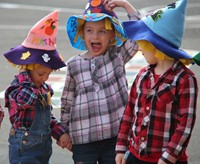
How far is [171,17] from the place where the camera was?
126 inches

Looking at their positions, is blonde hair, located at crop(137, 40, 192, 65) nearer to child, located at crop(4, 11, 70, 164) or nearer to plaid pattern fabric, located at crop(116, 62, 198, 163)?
plaid pattern fabric, located at crop(116, 62, 198, 163)

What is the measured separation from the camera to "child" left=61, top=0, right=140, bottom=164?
3.85 meters

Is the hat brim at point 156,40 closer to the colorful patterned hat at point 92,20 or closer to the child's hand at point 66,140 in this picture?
the colorful patterned hat at point 92,20

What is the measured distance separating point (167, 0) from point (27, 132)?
50.4ft

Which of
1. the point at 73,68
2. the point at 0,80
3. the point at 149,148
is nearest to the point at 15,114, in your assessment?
the point at 73,68

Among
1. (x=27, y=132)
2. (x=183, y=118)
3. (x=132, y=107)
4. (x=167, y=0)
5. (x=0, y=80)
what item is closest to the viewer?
(x=183, y=118)

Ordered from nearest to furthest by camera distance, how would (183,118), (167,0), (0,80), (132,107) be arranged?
(183,118)
(132,107)
(0,80)
(167,0)

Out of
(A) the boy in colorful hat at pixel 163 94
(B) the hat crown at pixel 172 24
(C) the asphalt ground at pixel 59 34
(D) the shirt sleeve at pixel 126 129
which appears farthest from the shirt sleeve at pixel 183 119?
(C) the asphalt ground at pixel 59 34

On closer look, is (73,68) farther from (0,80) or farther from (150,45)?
(0,80)

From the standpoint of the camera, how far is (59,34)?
13.0m

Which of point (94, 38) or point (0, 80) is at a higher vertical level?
point (94, 38)

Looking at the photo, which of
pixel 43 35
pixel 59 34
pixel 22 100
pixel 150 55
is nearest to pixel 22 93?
pixel 22 100

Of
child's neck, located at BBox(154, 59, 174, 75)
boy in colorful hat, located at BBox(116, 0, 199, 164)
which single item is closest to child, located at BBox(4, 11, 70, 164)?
boy in colorful hat, located at BBox(116, 0, 199, 164)

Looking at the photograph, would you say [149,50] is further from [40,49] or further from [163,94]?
[40,49]
